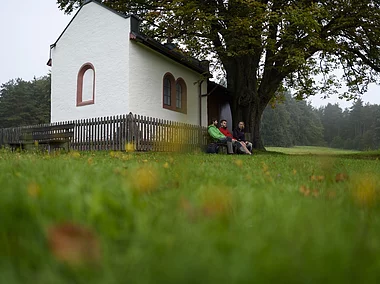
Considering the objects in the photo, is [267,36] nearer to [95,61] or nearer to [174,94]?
[174,94]

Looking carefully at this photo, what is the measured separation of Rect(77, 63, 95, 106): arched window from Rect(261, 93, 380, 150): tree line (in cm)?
4569

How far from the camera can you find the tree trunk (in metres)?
16.6

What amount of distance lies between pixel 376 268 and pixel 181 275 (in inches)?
16.4

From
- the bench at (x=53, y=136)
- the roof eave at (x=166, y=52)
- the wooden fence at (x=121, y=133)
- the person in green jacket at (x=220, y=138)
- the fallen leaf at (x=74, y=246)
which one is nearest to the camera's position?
the fallen leaf at (x=74, y=246)

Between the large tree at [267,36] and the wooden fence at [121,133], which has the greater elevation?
the large tree at [267,36]

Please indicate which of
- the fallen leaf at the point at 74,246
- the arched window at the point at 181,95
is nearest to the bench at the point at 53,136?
the arched window at the point at 181,95

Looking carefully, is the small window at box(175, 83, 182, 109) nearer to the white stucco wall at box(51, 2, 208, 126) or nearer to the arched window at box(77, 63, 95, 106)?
the white stucco wall at box(51, 2, 208, 126)

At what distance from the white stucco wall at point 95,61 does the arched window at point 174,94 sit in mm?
2786

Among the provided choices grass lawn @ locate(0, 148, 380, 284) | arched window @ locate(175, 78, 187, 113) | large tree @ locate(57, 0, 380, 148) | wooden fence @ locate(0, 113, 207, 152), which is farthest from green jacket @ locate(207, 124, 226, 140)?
grass lawn @ locate(0, 148, 380, 284)

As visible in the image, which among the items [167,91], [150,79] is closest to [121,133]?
[150,79]

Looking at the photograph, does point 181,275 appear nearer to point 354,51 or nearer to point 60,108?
point 60,108

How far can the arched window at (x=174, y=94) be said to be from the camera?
54.1 ft

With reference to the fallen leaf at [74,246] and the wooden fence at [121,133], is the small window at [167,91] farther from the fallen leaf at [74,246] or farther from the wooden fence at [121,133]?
the fallen leaf at [74,246]

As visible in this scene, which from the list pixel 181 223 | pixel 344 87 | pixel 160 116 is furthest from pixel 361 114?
pixel 181 223
